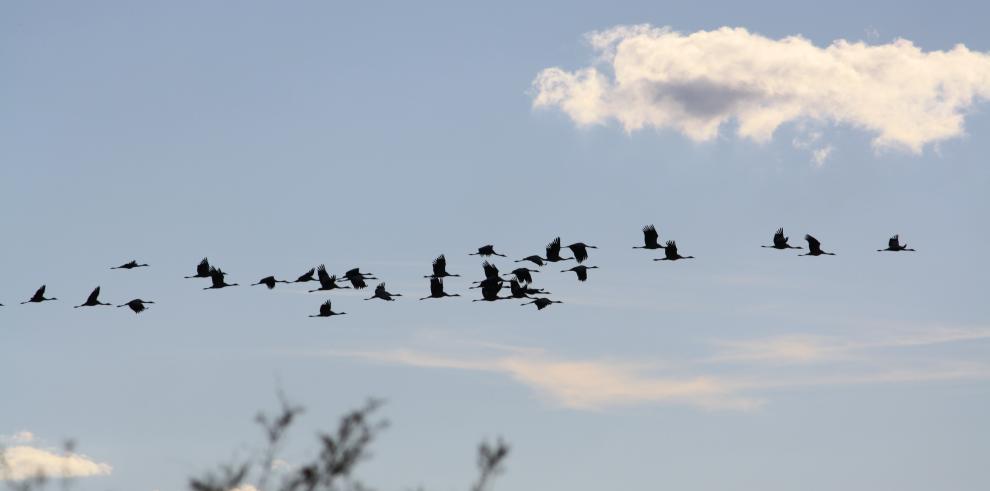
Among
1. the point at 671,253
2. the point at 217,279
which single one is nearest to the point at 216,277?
the point at 217,279

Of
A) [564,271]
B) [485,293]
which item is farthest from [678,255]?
[485,293]

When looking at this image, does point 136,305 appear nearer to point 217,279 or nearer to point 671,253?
point 217,279

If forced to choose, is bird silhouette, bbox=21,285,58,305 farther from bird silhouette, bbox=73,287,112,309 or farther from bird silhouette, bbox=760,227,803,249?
bird silhouette, bbox=760,227,803,249

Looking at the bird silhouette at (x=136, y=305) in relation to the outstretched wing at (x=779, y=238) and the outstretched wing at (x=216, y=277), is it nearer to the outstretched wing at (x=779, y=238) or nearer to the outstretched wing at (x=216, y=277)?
the outstretched wing at (x=216, y=277)

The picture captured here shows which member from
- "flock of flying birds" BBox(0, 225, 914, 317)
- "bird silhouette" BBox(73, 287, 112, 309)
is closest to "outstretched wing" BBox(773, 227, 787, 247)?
"flock of flying birds" BBox(0, 225, 914, 317)

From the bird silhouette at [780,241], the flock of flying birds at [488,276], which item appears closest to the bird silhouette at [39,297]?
the flock of flying birds at [488,276]

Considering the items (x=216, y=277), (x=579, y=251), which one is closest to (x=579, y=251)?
(x=579, y=251)

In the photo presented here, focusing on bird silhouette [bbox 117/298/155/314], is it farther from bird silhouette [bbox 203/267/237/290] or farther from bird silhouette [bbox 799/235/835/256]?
bird silhouette [bbox 799/235/835/256]

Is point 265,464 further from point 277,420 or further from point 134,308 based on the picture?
point 134,308

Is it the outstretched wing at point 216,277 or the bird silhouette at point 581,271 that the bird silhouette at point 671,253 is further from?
the outstretched wing at point 216,277

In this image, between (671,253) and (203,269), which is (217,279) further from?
(671,253)

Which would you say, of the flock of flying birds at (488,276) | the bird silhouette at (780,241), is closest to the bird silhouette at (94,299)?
the flock of flying birds at (488,276)

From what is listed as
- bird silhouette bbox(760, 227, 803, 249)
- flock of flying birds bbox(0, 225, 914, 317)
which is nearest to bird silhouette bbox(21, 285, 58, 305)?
flock of flying birds bbox(0, 225, 914, 317)

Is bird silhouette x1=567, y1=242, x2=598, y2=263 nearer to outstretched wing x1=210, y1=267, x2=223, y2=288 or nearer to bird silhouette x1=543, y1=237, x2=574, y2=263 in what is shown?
bird silhouette x1=543, y1=237, x2=574, y2=263
